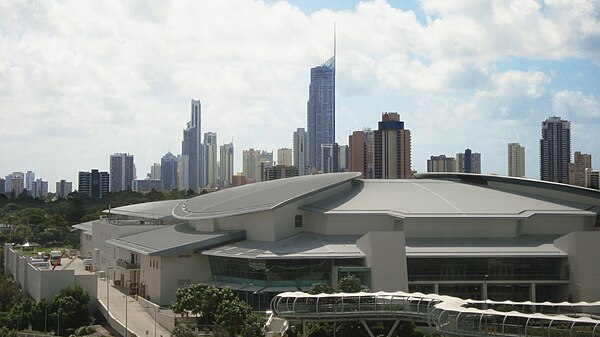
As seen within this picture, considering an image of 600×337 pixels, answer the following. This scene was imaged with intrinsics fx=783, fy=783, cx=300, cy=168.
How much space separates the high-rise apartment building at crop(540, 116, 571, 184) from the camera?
171125 millimetres

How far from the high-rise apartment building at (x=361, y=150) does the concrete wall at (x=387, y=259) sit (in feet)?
397

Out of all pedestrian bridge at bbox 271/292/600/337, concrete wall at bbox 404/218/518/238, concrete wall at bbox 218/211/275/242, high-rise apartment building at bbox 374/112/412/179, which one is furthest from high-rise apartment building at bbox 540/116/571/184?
pedestrian bridge at bbox 271/292/600/337

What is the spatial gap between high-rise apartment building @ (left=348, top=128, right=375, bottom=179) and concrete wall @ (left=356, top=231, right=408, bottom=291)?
397 feet

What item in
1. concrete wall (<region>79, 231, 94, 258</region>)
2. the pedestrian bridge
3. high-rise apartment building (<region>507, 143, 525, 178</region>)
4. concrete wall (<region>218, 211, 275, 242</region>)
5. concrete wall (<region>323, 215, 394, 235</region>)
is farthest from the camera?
high-rise apartment building (<region>507, 143, 525, 178</region>)

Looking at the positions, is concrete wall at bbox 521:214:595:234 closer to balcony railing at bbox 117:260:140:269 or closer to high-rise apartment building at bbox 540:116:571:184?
balcony railing at bbox 117:260:140:269

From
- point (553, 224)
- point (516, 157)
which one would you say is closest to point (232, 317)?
point (553, 224)

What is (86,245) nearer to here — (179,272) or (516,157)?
(179,272)

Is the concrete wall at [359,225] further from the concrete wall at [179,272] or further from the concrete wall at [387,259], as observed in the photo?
the concrete wall at [179,272]

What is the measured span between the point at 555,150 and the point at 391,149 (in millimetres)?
36743

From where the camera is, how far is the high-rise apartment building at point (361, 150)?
178538mm

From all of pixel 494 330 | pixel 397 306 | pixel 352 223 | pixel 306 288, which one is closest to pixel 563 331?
pixel 494 330

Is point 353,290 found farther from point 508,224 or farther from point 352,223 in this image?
point 508,224

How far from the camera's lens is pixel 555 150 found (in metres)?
173

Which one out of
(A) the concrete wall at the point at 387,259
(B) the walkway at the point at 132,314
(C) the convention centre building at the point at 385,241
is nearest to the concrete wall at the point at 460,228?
(C) the convention centre building at the point at 385,241
